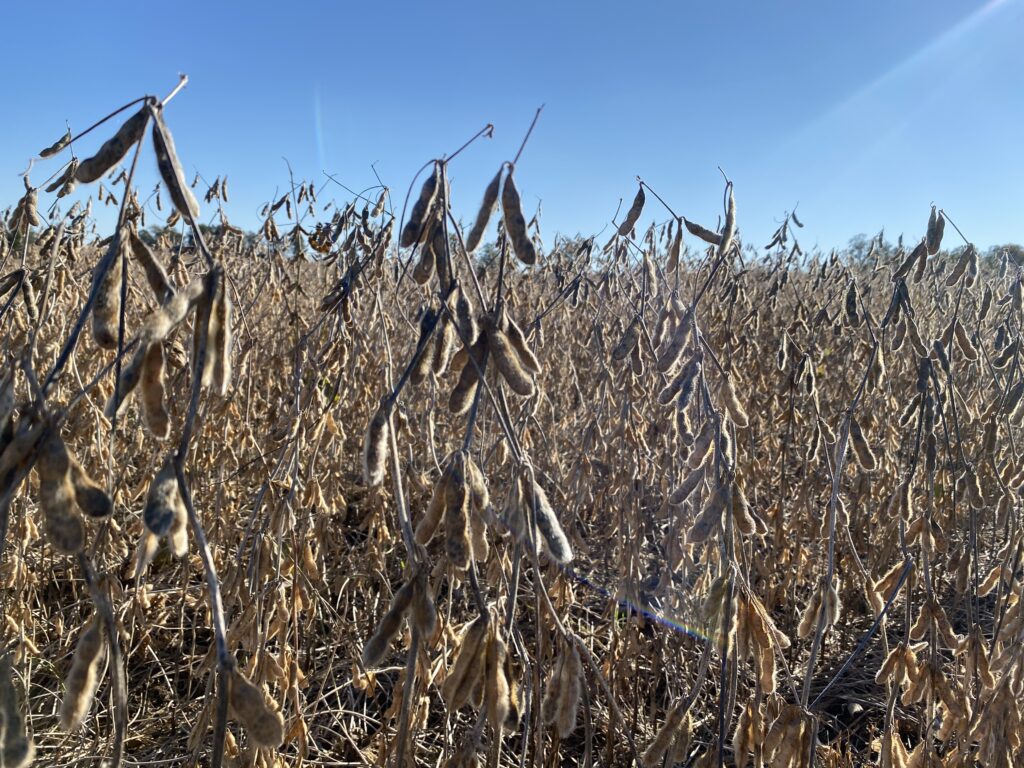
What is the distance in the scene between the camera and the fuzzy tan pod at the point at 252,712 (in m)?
0.82

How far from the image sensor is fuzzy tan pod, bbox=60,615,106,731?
84 centimetres

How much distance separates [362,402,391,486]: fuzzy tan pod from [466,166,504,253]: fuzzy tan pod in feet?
0.94

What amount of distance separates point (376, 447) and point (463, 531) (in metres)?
0.17

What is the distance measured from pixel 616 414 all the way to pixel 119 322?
2.45 m

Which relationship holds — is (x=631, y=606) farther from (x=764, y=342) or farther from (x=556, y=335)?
(x=764, y=342)

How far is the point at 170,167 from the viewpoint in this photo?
0.83 metres

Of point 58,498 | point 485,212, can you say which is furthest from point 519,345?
point 58,498

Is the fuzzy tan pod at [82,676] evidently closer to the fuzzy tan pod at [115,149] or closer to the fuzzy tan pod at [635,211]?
the fuzzy tan pod at [115,149]

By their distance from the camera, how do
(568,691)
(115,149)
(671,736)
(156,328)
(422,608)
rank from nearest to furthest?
1. (156,328)
2. (115,149)
3. (422,608)
4. (568,691)
5. (671,736)

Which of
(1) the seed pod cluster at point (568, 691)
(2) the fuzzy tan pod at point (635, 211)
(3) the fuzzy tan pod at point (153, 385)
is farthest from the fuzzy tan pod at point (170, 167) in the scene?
(2) the fuzzy tan pod at point (635, 211)

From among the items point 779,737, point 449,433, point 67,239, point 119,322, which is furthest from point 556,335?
point 119,322

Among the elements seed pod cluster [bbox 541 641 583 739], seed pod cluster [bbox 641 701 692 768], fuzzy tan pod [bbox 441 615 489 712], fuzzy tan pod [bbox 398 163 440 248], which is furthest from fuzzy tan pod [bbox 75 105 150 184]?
seed pod cluster [bbox 641 701 692 768]

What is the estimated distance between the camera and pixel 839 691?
272 cm

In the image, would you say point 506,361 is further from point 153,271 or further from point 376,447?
point 153,271
